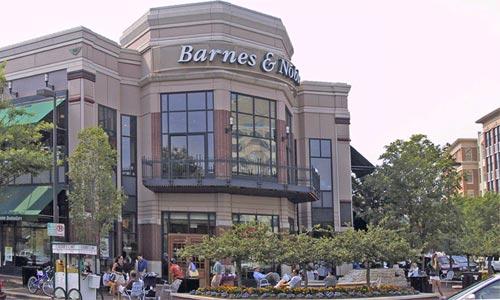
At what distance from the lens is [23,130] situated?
28062mm

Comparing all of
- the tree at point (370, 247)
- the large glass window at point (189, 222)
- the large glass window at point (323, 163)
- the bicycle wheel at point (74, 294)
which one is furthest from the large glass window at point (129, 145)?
the tree at point (370, 247)

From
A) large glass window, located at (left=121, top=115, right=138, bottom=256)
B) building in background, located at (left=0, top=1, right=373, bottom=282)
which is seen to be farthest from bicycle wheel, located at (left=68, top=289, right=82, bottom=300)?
large glass window, located at (left=121, top=115, right=138, bottom=256)

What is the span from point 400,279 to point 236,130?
10029 mm

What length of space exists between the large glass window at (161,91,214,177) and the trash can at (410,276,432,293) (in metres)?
11.0

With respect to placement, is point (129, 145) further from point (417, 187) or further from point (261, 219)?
point (417, 187)

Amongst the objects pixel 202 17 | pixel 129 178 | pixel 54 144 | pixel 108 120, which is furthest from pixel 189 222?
pixel 54 144

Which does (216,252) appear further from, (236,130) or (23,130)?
(236,130)

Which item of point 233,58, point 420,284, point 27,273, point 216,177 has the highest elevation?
point 233,58

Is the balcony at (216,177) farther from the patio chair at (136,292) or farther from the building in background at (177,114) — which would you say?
the patio chair at (136,292)

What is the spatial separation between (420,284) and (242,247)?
25.7 ft

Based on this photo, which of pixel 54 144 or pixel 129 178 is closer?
pixel 54 144

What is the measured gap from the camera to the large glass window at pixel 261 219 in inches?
1400

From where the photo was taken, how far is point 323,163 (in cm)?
4428

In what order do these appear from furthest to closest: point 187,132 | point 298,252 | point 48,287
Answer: point 187,132, point 48,287, point 298,252
